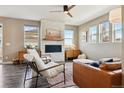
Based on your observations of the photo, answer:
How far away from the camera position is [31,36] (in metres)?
8.48

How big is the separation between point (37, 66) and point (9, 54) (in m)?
5.21

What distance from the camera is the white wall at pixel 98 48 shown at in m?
6.18

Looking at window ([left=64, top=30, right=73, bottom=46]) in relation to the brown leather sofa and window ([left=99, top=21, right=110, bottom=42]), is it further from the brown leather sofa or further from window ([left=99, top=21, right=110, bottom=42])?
the brown leather sofa

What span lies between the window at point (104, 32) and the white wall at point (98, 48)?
0.23 meters

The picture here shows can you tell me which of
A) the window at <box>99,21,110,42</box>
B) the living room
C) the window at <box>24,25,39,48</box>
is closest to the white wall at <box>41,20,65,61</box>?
the living room

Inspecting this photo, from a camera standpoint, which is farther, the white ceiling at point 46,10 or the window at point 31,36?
the window at point 31,36

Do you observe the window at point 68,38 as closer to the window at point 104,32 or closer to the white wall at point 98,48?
the white wall at point 98,48

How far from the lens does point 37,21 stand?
28.0 ft

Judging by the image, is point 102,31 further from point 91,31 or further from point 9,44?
point 9,44

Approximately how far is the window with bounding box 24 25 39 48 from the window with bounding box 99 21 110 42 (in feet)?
13.1

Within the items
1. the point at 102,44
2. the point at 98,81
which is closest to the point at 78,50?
the point at 102,44

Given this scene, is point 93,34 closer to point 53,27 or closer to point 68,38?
point 68,38

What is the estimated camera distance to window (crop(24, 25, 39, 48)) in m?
8.28

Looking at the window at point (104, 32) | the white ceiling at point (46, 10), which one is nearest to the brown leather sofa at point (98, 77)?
the white ceiling at point (46, 10)
